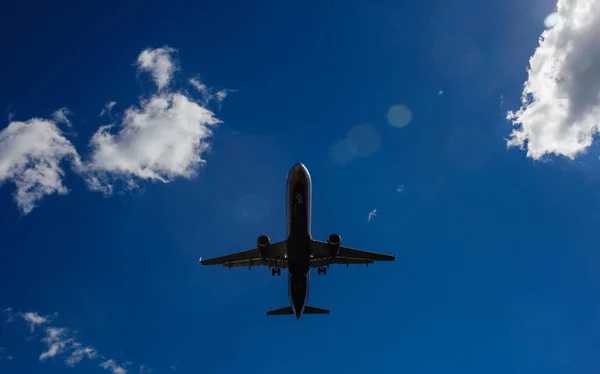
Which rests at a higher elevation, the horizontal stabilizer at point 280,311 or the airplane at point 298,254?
the airplane at point 298,254

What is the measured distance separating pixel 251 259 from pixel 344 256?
32.8 ft

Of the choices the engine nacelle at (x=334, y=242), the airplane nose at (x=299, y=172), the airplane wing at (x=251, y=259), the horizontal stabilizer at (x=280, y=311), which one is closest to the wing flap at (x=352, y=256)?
the engine nacelle at (x=334, y=242)

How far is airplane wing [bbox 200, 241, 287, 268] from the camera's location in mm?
41409

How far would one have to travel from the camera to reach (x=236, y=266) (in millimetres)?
46312

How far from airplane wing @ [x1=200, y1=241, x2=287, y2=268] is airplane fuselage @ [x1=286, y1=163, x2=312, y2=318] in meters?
2.72

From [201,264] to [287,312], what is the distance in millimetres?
11376

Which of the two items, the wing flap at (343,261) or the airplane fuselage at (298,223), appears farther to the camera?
the wing flap at (343,261)

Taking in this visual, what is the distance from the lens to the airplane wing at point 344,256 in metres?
39.8

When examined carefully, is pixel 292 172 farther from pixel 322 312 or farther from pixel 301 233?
pixel 322 312

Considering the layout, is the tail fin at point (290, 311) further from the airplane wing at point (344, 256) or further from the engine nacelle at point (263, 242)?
the engine nacelle at point (263, 242)

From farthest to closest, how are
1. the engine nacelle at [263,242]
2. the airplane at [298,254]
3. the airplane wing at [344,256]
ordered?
1. the airplane wing at [344,256]
2. the engine nacelle at [263,242]
3. the airplane at [298,254]

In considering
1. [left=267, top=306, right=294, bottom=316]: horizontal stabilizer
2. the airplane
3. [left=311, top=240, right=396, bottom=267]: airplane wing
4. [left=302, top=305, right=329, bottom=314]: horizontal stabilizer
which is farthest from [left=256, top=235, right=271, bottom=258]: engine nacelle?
[left=302, top=305, right=329, bottom=314]: horizontal stabilizer

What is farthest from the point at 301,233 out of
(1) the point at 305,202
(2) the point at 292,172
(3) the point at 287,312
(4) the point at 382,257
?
(3) the point at 287,312

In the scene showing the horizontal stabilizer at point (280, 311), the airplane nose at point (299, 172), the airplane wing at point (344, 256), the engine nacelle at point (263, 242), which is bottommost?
the horizontal stabilizer at point (280, 311)
